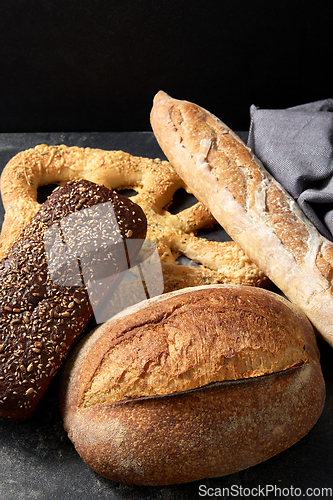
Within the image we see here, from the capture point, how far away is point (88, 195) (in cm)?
143

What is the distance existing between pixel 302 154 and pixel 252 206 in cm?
35

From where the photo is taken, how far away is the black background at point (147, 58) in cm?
208

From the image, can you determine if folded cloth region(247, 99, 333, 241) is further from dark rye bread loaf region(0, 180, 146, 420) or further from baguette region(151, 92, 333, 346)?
dark rye bread loaf region(0, 180, 146, 420)

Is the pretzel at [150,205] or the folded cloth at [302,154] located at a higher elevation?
the folded cloth at [302,154]

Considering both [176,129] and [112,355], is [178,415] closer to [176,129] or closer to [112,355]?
[112,355]

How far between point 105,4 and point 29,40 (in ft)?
1.38

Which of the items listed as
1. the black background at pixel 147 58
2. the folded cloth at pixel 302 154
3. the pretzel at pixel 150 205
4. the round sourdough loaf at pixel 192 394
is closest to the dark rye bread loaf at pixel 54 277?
the round sourdough loaf at pixel 192 394

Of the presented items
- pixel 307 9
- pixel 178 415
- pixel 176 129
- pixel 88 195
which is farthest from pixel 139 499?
pixel 307 9

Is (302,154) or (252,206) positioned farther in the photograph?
(302,154)

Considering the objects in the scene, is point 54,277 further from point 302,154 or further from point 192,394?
point 302,154

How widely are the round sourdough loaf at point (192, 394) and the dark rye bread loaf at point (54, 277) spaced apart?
0.40 ft

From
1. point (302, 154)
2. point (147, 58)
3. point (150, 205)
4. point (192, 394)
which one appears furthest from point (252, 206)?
point (147, 58)

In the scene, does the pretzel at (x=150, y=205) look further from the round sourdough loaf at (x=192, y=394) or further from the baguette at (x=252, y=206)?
the round sourdough loaf at (x=192, y=394)

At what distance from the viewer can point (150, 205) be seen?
1.84 m
